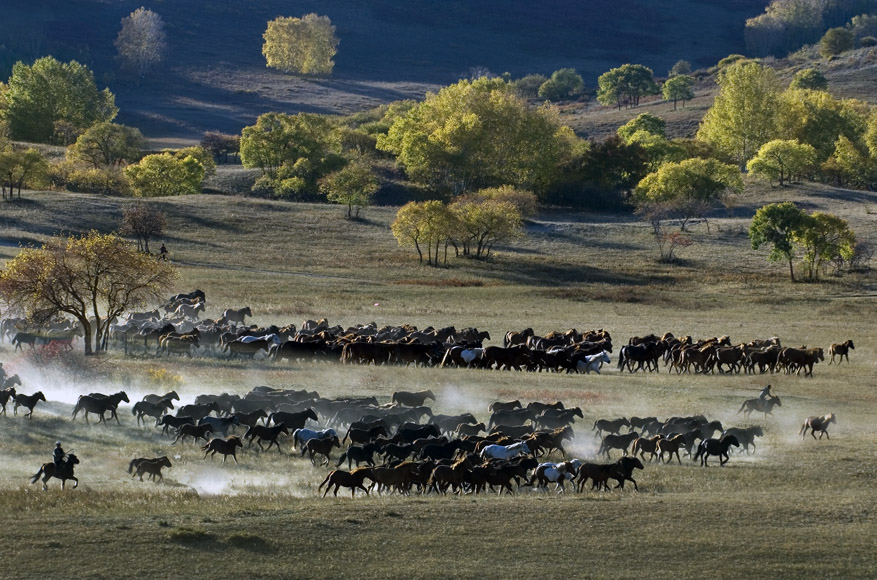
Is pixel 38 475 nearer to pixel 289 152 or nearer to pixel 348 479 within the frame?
pixel 348 479

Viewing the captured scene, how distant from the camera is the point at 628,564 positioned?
16.8m

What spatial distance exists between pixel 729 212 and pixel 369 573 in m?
95.3

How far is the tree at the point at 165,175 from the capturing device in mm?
106188

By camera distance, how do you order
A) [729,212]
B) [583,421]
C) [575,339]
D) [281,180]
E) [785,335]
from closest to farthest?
[583,421] → [575,339] → [785,335] → [729,212] → [281,180]

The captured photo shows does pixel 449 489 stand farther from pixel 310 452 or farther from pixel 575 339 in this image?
pixel 575 339

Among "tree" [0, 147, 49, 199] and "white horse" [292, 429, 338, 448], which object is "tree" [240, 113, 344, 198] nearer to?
"tree" [0, 147, 49, 199]

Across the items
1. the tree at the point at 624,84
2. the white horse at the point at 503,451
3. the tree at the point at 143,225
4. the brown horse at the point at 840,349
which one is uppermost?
the tree at the point at 624,84

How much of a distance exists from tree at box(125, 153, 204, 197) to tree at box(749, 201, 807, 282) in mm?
57777

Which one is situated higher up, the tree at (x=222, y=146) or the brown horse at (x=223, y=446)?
the tree at (x=222, y=146)

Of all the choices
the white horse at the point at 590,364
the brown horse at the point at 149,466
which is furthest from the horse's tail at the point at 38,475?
the white horse at the point at 590,364

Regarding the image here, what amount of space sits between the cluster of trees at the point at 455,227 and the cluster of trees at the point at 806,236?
61.2 feet

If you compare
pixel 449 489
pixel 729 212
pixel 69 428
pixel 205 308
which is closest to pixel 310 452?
pixel 449 489

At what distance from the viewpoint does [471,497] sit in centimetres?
2048

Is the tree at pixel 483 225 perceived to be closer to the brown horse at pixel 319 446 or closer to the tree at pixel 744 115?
the brown horse at pixel 319 446
